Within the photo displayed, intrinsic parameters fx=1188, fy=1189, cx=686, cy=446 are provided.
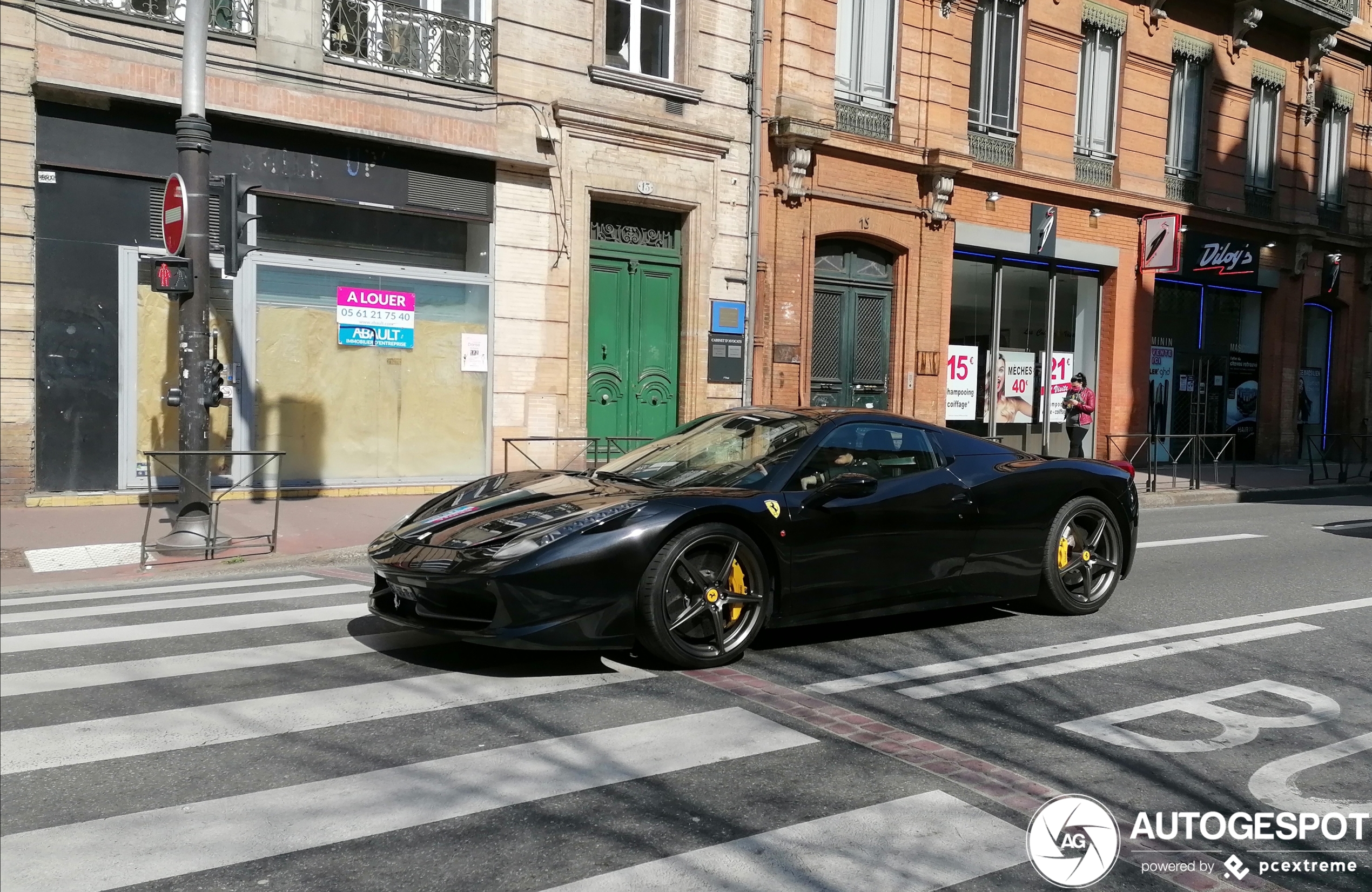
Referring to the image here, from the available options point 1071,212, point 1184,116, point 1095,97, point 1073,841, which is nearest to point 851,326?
point 1071,212

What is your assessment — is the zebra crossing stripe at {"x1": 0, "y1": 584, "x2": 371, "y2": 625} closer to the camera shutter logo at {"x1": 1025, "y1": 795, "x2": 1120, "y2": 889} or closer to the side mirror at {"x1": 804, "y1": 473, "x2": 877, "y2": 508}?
the side mirror at {"x1": 804, "y1": 473, "x2": 877, "y2": 508}

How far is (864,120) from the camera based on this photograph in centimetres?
1895

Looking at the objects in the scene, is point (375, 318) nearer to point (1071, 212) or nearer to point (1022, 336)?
point (1022, 336)

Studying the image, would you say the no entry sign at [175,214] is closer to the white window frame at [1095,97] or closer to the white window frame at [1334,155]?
the white window frame at [1095,97]

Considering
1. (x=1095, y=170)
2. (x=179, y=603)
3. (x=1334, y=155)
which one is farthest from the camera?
(x=1334, y=155)

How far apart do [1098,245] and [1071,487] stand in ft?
53.5

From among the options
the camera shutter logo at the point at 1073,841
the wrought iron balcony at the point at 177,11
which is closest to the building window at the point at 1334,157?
the wrought iron balcony at the point at 177,11

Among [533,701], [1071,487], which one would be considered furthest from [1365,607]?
[533,701]

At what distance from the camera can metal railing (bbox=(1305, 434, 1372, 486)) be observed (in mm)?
21984

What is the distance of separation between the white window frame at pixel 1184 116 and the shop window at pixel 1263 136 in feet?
6.14

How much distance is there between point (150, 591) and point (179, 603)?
87 centimetres

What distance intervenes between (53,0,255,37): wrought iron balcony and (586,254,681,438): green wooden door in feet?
17.4

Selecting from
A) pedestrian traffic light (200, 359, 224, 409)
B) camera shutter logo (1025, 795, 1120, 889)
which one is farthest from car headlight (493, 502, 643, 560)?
pedestrian traffic light (200, 359, 224, 409)

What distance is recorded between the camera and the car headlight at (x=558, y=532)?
18.0 feet
